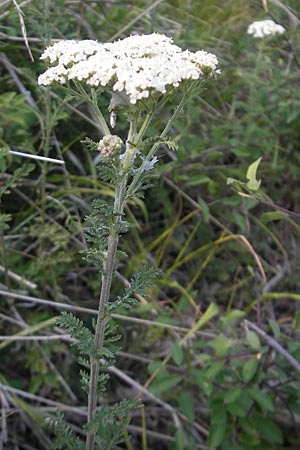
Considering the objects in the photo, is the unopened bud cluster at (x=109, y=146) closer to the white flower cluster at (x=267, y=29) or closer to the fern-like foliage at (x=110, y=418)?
the fern-like foliage at (x=110, y=418)

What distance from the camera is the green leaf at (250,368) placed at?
1900 millimetres

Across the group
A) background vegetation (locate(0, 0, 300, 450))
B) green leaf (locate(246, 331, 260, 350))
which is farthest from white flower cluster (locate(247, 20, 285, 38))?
green leaf (locate(246, 331, 260, 350))

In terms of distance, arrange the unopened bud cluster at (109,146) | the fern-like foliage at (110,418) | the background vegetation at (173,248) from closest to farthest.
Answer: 1. the unopened bud cluster at (109,146)
2. the fern-like foliage at (110,418)
3. the background vegetation at (173,248)

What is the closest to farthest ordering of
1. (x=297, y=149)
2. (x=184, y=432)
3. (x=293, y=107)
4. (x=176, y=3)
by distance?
(x=184, y=432) < (x=293, y=107) < (x=297, y=149) < (x=176, y=3)

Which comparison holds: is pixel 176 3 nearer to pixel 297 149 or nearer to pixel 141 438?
pixel 297 149

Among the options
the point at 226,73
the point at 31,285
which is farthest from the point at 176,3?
the point at 31,285

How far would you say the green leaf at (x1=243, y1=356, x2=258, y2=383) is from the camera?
190 centimetres

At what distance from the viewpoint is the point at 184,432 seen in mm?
2166

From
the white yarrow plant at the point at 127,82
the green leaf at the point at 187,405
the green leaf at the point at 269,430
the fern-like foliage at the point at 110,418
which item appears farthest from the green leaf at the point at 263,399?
the white yarrow plant at the point at 127,82

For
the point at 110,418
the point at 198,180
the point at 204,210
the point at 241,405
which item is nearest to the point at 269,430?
the point at 241,405

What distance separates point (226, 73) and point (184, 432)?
1778mm

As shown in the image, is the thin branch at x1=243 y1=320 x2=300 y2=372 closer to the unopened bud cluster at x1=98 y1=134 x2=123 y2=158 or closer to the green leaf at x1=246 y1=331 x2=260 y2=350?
the green leaf at x1=246 y1=331 x2=260 y2=350

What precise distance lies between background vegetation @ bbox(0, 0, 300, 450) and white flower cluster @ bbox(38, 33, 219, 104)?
589 millimetres

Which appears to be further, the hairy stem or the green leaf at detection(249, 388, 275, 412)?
the green leaf at detection(249, 388, 275, 412)
